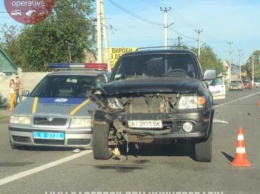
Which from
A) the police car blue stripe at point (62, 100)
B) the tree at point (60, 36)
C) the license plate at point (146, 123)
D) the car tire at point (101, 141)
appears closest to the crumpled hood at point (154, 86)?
the license plate at point (146, 123)

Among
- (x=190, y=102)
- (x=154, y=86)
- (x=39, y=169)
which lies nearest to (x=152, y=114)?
(x=154, y=86)

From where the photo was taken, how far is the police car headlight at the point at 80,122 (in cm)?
938

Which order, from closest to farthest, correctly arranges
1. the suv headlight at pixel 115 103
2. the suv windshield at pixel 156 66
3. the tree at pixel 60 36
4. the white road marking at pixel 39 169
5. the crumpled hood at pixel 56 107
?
the white road marking at pixel 39 169 → the suv headlight at pixel 115 103 → the suv windshield at pixel 156 66 → the crumpled hood at pixel 56 107 → the tree at pixel 60 36

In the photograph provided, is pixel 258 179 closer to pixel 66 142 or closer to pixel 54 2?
pixel 66 142

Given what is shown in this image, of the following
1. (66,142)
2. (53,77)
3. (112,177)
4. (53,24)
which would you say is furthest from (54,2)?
(112,177)

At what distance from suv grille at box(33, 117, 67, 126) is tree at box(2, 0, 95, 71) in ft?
70.3

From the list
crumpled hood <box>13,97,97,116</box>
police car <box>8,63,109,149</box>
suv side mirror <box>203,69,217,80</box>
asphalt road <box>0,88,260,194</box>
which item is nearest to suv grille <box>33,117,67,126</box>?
police car <box>8,63,109,149</box>

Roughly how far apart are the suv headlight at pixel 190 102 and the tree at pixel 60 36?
76.1 feet

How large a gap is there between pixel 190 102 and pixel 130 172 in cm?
147

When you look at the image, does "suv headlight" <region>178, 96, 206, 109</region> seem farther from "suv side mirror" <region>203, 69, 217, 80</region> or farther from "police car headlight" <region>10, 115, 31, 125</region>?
"police car headlight" <region>10, 115, 31, 125</region>

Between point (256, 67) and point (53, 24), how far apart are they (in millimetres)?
136311

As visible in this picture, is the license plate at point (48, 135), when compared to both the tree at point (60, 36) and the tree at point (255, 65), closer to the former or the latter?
the tree at point (60, 36)

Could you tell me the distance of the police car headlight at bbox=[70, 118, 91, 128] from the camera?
9375 millimetres

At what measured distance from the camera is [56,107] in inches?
381
